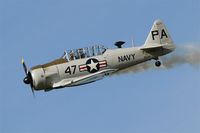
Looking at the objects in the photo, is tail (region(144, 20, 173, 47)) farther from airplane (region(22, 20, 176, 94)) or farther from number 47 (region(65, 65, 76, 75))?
number 47 (region(65, 65, 76, 75))

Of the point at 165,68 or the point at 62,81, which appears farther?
the point at 165,68

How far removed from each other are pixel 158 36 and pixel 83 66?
19.0ft

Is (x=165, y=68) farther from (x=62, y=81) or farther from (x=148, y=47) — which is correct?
(x=62, y=81)

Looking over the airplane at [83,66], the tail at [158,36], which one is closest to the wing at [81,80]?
the airplane at [83,66]

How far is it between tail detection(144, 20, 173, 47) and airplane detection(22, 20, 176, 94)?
56 cm

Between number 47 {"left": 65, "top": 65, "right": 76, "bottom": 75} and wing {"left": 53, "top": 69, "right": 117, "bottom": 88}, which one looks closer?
wing {"left": 53, "top": 69, "right": 117, "bottom": 88}

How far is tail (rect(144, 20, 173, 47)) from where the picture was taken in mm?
55781

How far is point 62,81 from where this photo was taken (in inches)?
2069

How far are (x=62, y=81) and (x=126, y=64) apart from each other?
4.36 meters

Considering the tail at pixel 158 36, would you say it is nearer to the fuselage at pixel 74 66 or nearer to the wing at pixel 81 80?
the fuselage at pixel 74 66

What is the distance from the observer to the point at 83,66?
53.0 meters

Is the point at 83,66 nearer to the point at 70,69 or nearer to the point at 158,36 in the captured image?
the point at 70,69

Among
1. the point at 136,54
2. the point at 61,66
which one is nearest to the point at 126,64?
the point at 136,54

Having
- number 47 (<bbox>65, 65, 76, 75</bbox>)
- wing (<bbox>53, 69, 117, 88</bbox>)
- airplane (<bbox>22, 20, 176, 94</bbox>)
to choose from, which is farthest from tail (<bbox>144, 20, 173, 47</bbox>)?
number 47 (<bbox>65, 65, 76, 75</bbox>)
